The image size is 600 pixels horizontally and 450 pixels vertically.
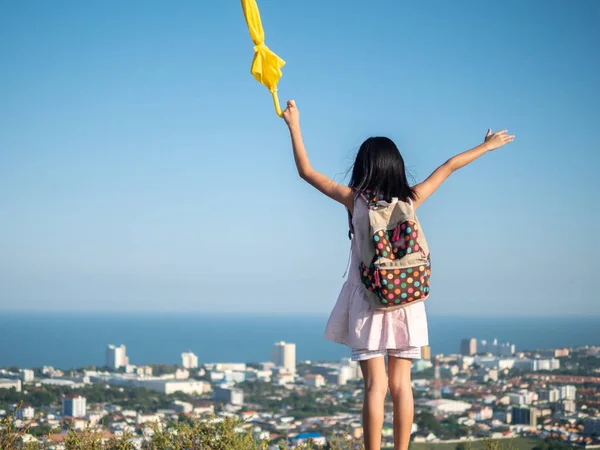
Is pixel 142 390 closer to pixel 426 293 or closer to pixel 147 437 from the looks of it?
pixel 147 437

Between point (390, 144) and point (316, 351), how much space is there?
52.6 meters

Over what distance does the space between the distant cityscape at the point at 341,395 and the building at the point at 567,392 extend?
23 millimetres

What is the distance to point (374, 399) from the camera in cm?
230

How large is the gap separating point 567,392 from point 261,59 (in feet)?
53.5

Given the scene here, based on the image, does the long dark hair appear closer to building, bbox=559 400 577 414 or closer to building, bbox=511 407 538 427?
building, bbox=511 407 538 427

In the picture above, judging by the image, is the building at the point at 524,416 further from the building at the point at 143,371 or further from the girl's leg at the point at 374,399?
the building at the point at 143,371

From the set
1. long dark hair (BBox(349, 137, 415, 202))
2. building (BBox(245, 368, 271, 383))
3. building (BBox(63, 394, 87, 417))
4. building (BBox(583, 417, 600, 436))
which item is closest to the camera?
long dark hair (BBox(349, 137, 415, 202))

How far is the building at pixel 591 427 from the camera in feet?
35.1

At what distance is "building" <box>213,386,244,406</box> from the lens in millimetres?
21062

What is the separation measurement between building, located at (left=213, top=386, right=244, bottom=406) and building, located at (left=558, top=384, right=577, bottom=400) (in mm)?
9239

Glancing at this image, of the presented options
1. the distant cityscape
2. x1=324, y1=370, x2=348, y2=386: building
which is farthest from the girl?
x1=324, y1=370, x2=348, y2=386: building

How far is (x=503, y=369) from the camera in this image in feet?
83.7

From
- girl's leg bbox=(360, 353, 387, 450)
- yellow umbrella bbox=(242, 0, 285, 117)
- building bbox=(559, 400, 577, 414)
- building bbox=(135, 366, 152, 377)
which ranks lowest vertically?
building bbox=(559, 400, 577, 414)

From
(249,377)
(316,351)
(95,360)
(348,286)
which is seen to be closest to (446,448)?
(348,286)
